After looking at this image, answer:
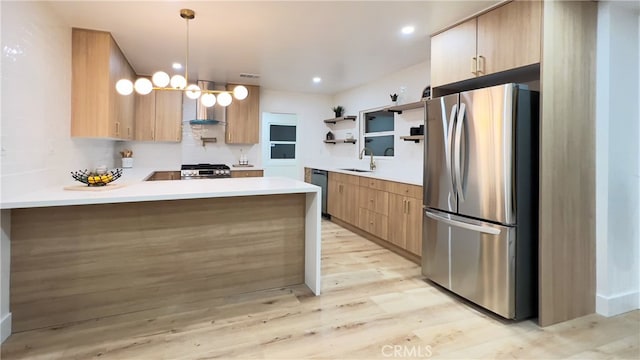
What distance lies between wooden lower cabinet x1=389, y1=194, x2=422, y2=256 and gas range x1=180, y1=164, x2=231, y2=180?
273cm

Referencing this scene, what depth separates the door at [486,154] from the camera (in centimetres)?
230

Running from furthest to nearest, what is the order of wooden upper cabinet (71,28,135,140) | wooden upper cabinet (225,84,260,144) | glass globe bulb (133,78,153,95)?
wooden upper cabinet (225,84,260,144) < wooden upper cabinet (71,28,135,140) < glass globe bulb (133,78,153,95)

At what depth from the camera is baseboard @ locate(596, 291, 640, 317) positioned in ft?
8.14

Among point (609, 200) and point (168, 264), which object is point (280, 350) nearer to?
point (168, 264)

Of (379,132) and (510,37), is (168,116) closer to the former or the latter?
(379,132)

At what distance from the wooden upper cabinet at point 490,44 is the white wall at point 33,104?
10.5ft

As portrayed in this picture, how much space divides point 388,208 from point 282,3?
2.49 m

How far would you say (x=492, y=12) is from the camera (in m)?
2.61

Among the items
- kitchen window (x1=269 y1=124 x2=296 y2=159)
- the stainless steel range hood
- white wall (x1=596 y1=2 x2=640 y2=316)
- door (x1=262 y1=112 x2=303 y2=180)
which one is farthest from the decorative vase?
white wall (x1=596 y1=2 x2=640 y2=316)

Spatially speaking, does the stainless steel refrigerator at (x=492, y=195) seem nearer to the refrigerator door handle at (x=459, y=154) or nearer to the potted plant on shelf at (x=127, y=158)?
the refrigerator door handle at (x=459, y=154)

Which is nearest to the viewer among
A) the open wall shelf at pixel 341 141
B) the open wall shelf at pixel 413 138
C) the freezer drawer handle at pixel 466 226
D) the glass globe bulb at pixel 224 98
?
the freezer drawer handle at pixel 466 226

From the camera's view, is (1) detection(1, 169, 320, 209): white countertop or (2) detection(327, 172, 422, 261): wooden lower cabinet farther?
(2) detection(327, 172, 422, 261): wooden lower cabinet

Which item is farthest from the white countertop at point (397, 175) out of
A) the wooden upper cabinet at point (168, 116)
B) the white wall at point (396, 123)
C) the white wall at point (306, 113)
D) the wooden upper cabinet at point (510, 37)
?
the wooden upper cabinet at point (168, 116)

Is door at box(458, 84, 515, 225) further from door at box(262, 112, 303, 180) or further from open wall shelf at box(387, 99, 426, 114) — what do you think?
door at box(262, 112, 303, 180)
